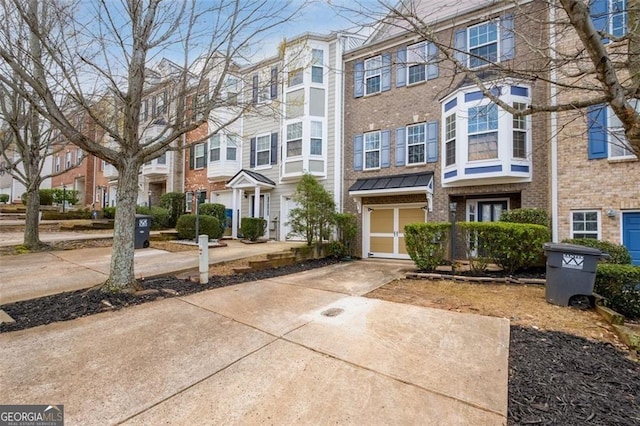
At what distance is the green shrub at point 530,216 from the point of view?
8664 mm

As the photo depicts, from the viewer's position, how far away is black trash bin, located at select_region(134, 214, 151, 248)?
10.1 meters

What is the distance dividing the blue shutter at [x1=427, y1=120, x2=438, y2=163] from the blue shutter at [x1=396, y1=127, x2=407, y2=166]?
0.93 metres

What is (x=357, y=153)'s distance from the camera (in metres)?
13.0

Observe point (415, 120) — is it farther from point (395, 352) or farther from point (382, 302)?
point (395, 352)

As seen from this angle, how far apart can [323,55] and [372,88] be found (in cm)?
274

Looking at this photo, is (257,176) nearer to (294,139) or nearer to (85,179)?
(294,139)

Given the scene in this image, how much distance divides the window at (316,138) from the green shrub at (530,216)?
7697mm

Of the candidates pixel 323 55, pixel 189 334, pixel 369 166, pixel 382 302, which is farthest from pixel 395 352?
pixel 323 55

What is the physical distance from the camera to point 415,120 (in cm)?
1172

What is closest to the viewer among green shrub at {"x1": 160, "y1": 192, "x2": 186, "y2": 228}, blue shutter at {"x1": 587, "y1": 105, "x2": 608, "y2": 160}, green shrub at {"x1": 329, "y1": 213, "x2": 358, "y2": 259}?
blue shutter at {"x1": 587, "y1": 105, "x2": 608, "y2": 160}

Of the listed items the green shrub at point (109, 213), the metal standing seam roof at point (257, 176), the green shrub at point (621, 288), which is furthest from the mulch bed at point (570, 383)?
the green shrub at point (109, 213)

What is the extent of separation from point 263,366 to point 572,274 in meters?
5.25

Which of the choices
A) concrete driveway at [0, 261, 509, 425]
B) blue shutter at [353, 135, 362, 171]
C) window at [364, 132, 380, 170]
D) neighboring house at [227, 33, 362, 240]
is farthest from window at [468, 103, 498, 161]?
concrete driveway at [0, 261, 509, 425]

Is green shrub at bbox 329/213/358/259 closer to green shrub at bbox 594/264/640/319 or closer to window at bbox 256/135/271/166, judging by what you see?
window at bbox 256/135/271/166
